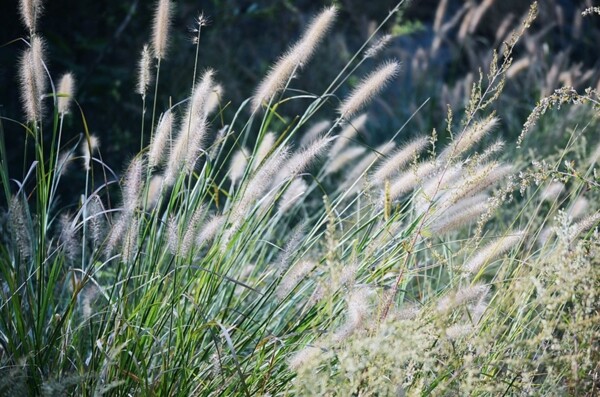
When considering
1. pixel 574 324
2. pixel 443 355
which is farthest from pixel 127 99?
pixel 574 324

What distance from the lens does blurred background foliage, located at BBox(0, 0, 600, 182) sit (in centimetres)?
507

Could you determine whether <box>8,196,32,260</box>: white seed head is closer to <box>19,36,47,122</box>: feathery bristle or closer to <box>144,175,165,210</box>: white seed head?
<box>19,36,47,122</box>: feathery bristle

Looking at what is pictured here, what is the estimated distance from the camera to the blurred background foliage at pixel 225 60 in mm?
5074

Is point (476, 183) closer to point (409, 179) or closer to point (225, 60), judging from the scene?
point (409, 179)

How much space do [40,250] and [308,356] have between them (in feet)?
2.77

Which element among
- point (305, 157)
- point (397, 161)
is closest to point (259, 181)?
point (305, 157)

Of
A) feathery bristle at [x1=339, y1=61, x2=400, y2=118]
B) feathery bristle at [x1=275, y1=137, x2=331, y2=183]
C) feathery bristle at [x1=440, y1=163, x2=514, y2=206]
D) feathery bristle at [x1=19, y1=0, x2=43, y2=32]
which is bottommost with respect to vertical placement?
feathery bristle at [x1=440, y1=163, x2=514, y2=206]

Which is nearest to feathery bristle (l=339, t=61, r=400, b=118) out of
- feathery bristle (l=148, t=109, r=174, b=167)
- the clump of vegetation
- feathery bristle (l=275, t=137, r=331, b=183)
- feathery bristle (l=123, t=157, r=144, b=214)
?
the clump of vegetation

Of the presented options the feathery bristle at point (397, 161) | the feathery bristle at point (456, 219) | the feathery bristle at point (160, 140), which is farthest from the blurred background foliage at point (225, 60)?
the feathery bristle at point (456, 219)

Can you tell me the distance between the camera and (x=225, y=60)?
6176 millimetres

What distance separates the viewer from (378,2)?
806 cm

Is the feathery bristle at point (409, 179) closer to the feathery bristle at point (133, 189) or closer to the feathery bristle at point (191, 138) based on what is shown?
the feathery bristle at point (191, 138)

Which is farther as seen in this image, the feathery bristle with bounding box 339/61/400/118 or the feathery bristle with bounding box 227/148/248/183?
the feathery bristle with bounding box 227/148/248/183

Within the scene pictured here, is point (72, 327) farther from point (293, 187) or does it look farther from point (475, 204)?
point (475, 204)
